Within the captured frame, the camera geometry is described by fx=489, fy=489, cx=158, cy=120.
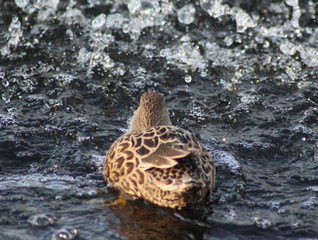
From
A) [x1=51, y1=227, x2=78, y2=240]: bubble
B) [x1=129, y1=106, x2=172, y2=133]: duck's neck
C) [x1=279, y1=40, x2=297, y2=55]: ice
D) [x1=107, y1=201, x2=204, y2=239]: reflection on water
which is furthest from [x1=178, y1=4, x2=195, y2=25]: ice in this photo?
[x1=51, y1=227, x2=78, y2=240]: bubble

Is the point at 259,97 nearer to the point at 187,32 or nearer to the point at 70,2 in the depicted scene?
the point at 187,32

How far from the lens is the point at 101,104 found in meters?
7.63

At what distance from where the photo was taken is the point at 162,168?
4.68 m

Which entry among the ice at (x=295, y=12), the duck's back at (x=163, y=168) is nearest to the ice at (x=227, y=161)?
the duck's back at (x=163, y=168)

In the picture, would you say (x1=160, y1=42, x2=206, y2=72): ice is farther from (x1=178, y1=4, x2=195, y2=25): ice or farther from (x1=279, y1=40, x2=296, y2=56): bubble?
(x1=279, y1=40, x2=296, y2=56): bubble

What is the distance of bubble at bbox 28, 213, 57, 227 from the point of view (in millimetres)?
4684

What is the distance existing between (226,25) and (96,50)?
2.84 metres

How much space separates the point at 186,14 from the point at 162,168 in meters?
6.08

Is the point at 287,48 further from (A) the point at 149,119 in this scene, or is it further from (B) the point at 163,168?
(B) the point at 163,168

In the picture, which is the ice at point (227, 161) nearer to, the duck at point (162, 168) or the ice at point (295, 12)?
the duck at point (162, 168)

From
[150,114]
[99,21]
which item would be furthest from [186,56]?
[150,114]

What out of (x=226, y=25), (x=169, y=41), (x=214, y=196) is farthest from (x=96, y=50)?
(x=214, y=196)

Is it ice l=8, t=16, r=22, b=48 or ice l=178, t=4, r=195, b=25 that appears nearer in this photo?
ice l=8, t=16, r=22, b=48

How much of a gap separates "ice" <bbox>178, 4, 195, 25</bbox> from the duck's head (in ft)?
13.5
